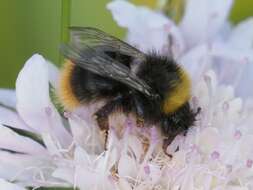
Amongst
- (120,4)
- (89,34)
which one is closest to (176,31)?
(120,4)

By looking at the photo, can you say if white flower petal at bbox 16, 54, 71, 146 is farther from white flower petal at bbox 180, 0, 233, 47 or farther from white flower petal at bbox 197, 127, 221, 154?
white flower petal at bbox 180, 0, 233, 47

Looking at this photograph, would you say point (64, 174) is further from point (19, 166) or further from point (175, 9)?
point (175, 9)

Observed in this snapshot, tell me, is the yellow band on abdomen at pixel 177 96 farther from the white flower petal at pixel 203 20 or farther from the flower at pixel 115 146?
the white flower petal at pixel 203 20

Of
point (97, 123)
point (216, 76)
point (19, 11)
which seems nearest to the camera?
point (97, 123)

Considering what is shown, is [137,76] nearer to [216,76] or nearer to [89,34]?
[89,34]

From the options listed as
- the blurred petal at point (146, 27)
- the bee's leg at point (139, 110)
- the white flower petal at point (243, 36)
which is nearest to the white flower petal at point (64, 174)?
the bee's leg at point (139, 110)
